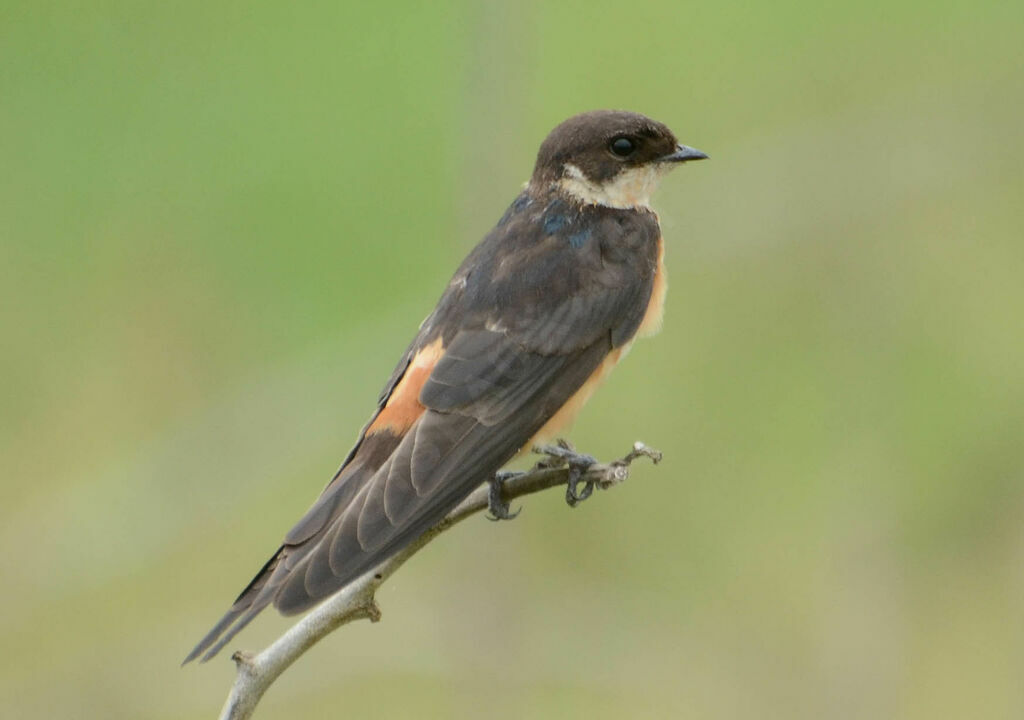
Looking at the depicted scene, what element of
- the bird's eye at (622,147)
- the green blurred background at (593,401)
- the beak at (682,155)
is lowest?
the green blurred background at (593,401)

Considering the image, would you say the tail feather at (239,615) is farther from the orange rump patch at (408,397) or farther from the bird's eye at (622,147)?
the bird's eye at (622,147)

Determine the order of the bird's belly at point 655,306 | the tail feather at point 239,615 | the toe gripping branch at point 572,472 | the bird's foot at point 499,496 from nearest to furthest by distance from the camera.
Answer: the tail feather at point 239,615
the toe gripping branch at point 572,472
the bird's foot at point 499,496
the bird's belly at point 655,306

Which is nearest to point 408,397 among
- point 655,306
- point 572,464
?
point 572,464

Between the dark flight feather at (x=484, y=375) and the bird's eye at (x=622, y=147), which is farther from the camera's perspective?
the bird's eye at (x=622, y=147)

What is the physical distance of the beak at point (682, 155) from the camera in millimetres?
4676

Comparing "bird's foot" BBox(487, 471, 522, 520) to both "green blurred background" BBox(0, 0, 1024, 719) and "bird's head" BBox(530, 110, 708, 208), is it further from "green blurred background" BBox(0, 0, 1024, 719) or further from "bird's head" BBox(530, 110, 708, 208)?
"bird's head" BBox(530, 110, 708, 208)

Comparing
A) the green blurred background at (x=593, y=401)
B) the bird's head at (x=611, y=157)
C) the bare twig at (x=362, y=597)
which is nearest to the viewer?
the bare twig at (x=362, y=597)

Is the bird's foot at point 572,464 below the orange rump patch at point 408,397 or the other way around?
below

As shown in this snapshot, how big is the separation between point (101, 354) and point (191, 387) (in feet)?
1.78

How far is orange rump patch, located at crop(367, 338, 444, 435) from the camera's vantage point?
420cm

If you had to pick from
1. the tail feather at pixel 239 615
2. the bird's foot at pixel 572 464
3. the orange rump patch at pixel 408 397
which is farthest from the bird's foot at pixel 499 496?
the tail feather at pixel 239 615

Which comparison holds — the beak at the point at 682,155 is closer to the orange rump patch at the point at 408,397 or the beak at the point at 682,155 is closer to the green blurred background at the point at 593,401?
the green blurred background at the point at 593,401

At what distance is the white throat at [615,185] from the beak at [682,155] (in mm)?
30

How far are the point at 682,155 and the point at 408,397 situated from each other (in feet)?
3.42
